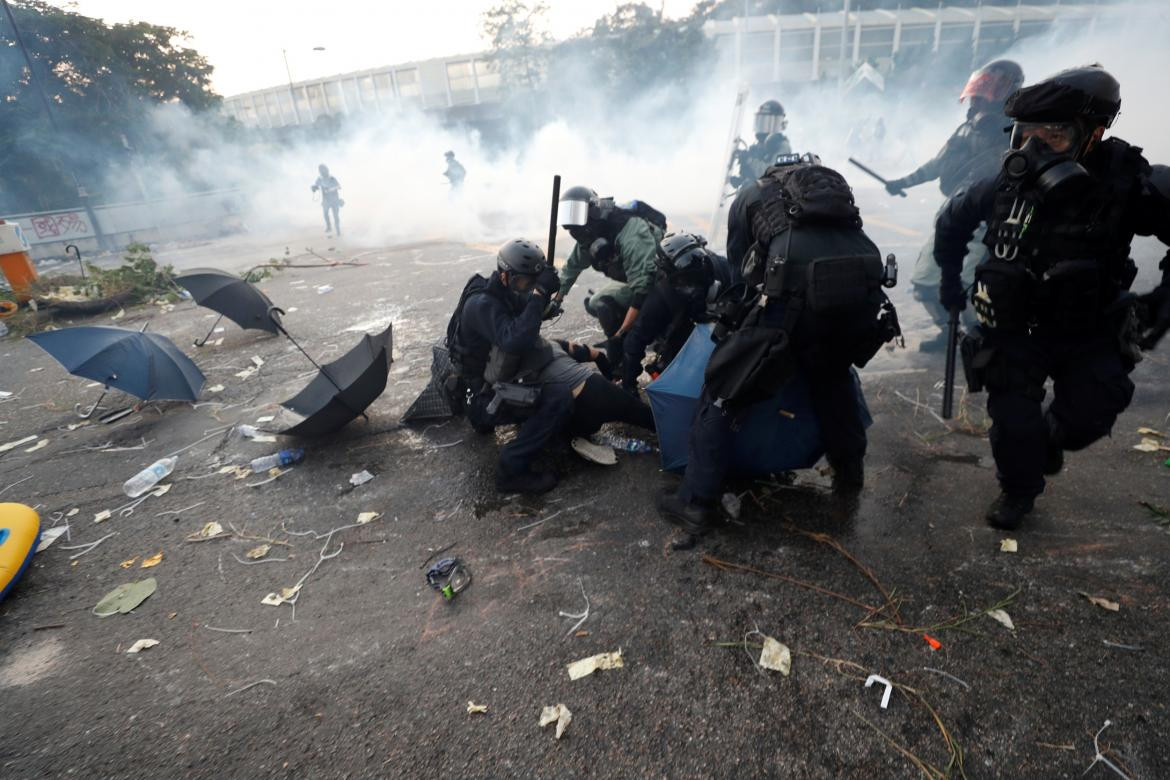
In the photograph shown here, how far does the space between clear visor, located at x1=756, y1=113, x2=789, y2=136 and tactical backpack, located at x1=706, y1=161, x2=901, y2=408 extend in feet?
23.6

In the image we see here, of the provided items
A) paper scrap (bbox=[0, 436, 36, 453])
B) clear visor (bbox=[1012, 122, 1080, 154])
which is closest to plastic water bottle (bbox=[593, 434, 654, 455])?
clear visor (bbox=[1012, 122, 1080, 154])

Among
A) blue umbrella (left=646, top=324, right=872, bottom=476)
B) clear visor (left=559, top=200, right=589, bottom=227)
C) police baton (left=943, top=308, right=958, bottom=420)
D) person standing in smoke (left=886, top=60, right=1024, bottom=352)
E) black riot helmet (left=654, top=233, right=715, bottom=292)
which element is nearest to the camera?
blue umbrella (left=646, top=324, right=872, bottom=476)

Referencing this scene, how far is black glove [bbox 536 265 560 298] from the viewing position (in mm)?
3260

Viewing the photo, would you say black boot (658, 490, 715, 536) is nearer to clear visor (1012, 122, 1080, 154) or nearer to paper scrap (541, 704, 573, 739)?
paper scrap (541, 704, 573, 739)

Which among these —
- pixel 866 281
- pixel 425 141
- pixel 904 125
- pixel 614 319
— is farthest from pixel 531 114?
pixel 866 281

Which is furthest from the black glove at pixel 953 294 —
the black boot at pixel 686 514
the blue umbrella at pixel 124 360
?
the blue umbrella at pixel 124 360

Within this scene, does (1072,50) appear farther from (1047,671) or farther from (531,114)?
(1047,671)

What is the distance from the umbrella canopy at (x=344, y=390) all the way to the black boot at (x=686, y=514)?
6.86 feet

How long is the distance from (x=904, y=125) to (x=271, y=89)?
42336 millimetres

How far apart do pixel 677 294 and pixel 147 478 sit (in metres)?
3.86

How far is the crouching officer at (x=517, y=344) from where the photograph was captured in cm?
324

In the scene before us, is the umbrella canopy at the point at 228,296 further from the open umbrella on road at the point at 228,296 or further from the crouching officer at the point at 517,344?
the crouching officer at the point at 517,344

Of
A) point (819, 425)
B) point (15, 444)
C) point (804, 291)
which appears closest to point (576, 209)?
point (804, 291)

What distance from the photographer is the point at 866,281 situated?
2.43 meters
